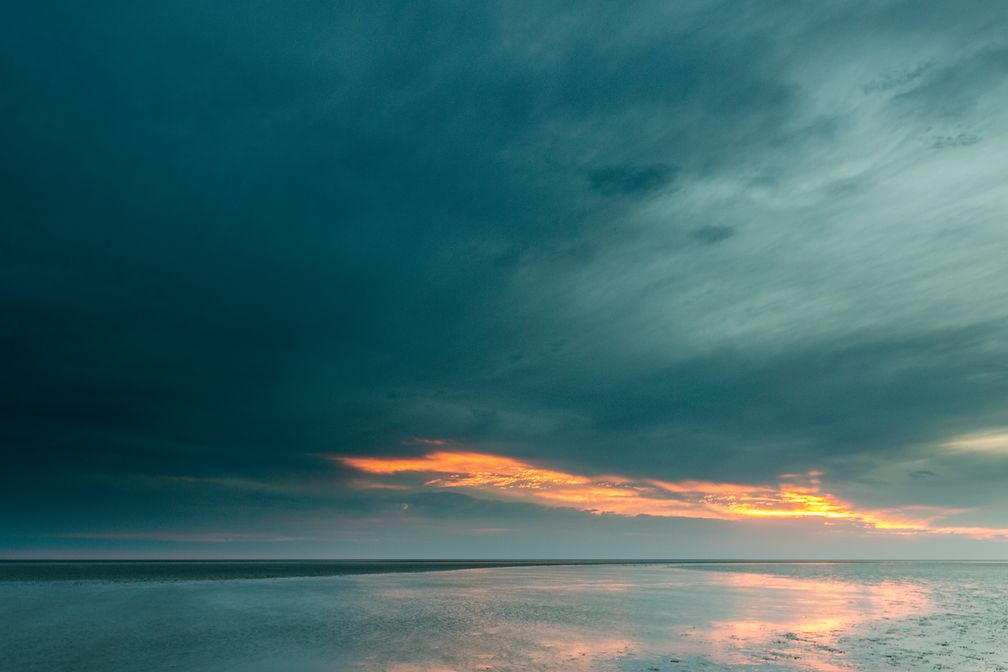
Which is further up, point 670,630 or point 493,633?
point 493,633

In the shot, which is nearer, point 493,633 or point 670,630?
point 493,633

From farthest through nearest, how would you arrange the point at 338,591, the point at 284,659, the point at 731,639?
1. the point at 338,591
2. the point at 731,639
3. the point at 284,659

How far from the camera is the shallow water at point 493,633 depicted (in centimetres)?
2728

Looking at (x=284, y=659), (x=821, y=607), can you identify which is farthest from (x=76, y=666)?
(x=821, y=607)

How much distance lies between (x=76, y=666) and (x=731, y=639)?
30153 mm

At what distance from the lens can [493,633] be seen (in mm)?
35812

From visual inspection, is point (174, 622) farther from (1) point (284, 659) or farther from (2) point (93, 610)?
(1) point (284, 659)

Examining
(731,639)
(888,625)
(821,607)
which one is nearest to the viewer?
(731,639)

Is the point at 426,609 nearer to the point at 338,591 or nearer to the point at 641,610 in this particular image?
the point at 641,610

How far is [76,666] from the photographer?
26203mm

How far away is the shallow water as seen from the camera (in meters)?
27.3

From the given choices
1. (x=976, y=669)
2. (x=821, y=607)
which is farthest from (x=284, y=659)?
(x=821, y=607)

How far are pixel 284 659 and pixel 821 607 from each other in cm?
4353

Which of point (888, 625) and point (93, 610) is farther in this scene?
point (93, 610)
